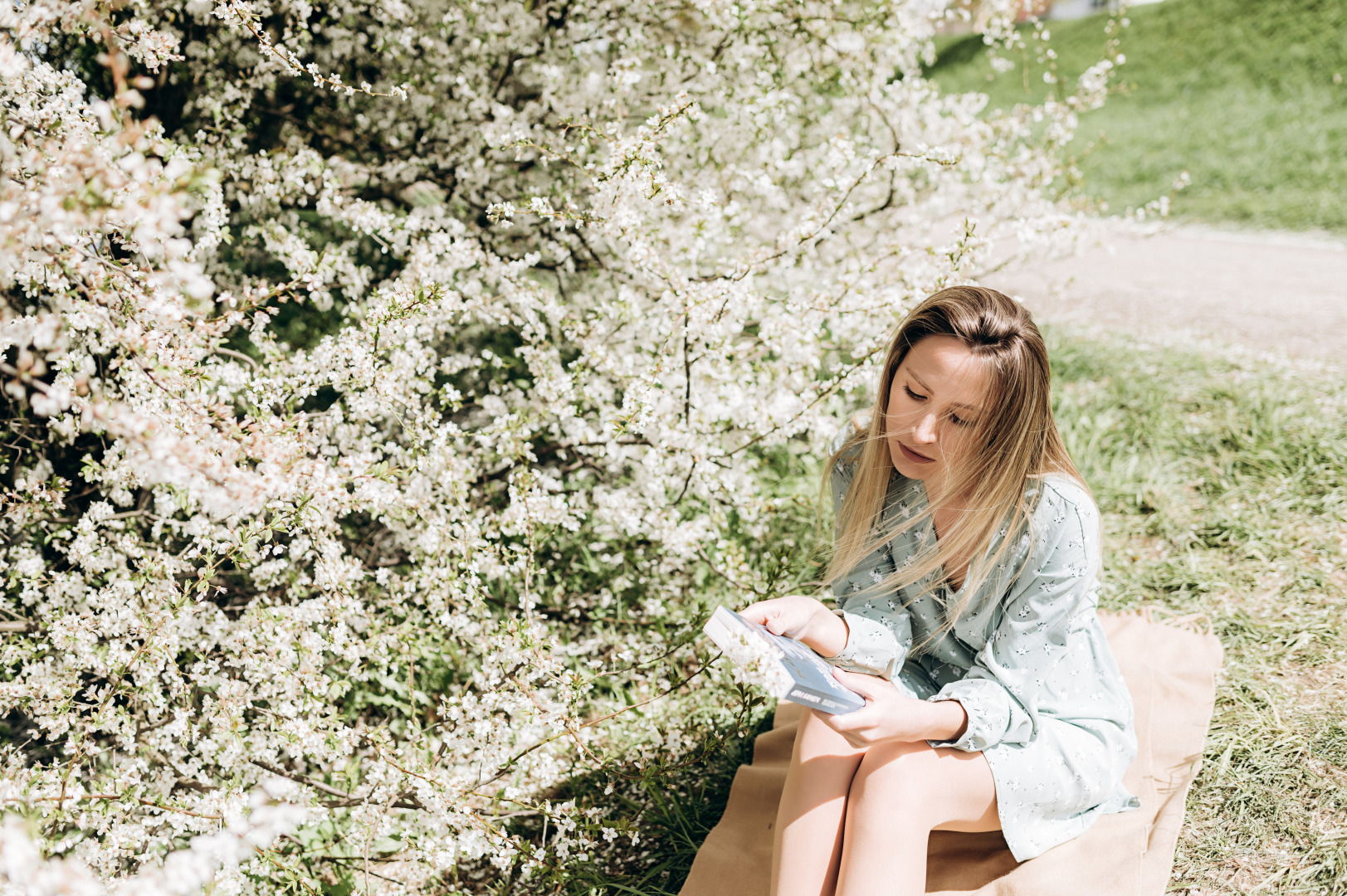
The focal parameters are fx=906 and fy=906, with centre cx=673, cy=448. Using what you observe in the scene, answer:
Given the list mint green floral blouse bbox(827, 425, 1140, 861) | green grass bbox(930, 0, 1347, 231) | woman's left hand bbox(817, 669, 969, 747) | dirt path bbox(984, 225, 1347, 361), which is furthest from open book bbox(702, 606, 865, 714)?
green grass bbox(930, 0, 1347, 231)

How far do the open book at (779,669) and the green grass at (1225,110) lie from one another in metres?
5.24

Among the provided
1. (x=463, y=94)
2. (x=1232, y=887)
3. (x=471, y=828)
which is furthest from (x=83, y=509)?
(x=1232, y=887)

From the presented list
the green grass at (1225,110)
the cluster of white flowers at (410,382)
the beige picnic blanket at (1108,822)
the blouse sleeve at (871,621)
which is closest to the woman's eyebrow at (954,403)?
the blouse sleeve at (871,621)

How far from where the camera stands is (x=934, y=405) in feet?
6.56

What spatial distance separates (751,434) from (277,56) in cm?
173

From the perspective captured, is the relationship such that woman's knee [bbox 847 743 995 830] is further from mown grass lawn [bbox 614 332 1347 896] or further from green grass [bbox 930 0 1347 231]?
green grass [bbox 930 0 1347 231]

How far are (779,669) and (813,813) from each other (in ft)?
1.41

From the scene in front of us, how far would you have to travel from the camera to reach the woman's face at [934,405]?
77.5 inches

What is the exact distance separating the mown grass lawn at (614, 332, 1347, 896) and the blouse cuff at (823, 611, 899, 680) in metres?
0.63

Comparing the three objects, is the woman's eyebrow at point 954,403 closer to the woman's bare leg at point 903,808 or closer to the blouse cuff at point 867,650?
the blouse cuff at point 867,650

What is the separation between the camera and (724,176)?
3.42 meters

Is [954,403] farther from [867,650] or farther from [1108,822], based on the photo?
[1108,822]

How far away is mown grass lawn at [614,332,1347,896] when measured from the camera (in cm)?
224

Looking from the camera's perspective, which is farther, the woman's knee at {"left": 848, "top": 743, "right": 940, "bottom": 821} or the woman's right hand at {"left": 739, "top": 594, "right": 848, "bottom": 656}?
the woman's right hand at {"left": 739, "top": 594, "right": 848, "bottom": 656}
